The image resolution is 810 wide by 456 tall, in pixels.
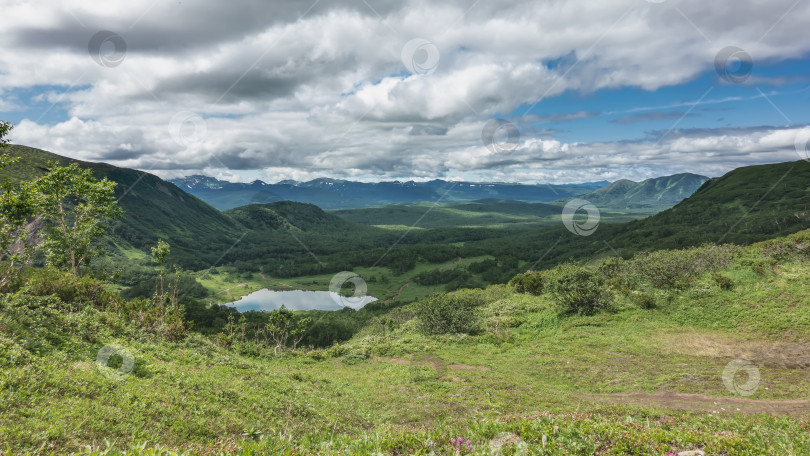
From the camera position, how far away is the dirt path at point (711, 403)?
17562 millimetres

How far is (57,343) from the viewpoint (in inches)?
599

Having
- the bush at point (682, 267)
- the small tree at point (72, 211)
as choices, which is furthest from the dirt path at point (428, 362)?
the bush at point (682, 267)

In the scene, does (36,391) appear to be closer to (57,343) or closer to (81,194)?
(57,343)

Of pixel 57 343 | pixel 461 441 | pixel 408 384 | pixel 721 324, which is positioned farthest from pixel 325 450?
pixel 721 324

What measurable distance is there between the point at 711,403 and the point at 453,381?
47.7 ft

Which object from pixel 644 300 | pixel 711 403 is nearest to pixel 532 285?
pixel 644 300

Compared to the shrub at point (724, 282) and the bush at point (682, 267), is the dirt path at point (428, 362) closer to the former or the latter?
the bush at point (682, 267)

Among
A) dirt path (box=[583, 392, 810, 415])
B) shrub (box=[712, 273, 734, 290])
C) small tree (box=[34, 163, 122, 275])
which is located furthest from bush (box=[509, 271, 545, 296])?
small tree (box=[34, 163, 122, 275])

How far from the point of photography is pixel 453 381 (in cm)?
2464

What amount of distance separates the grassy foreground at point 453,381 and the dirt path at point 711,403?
0.15 meters

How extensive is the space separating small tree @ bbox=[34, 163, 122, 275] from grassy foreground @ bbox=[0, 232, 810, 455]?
31.1ft

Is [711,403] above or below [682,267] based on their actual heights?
below

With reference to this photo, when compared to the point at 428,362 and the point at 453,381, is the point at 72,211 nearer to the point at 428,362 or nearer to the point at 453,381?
the point at 428,362

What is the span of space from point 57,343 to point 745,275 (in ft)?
203
